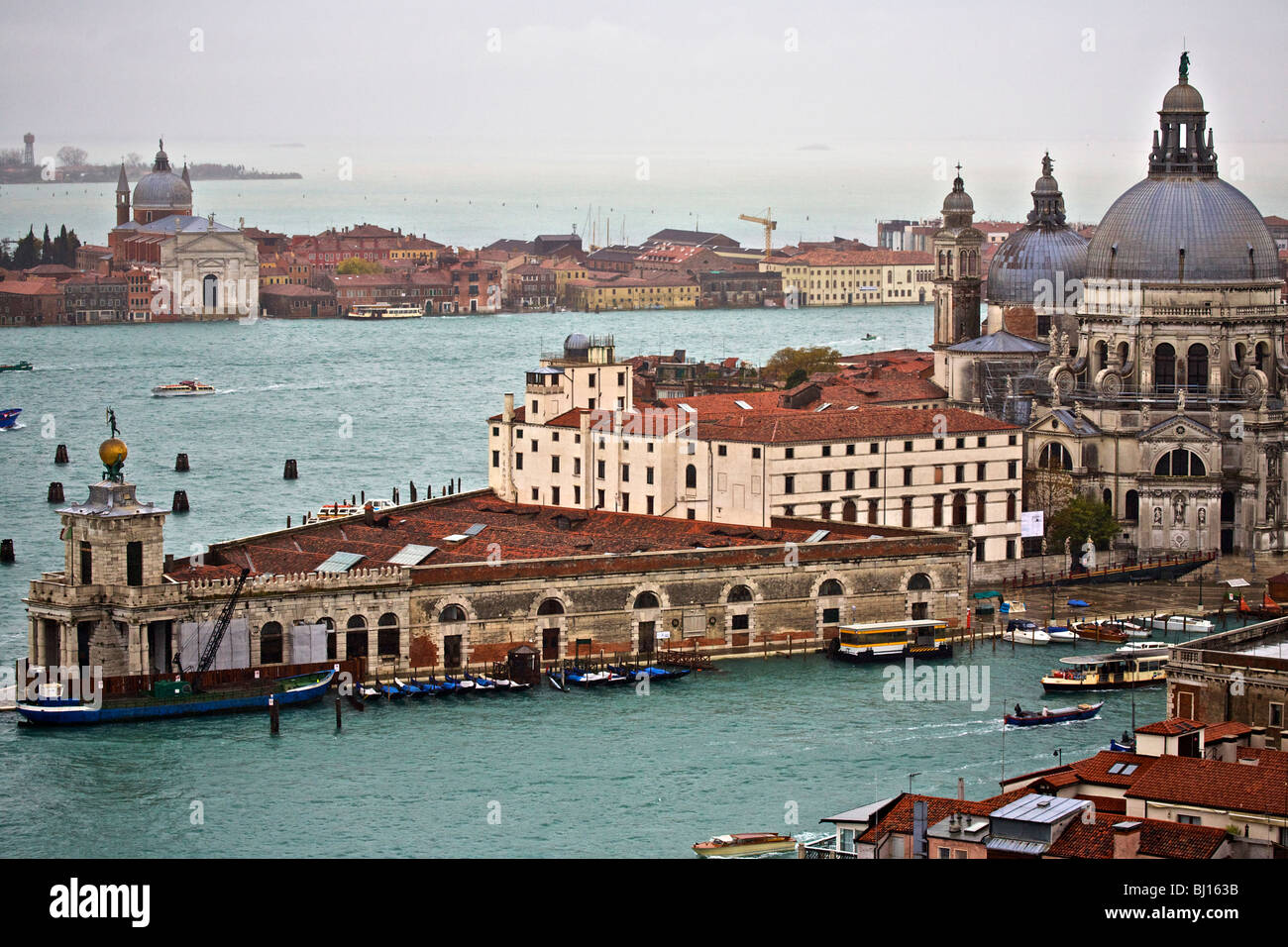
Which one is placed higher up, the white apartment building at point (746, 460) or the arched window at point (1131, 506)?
the white apartment building at point (746, 460)

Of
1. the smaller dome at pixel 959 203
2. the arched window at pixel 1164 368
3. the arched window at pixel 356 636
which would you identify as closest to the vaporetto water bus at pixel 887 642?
the arched window at pixel 356 636

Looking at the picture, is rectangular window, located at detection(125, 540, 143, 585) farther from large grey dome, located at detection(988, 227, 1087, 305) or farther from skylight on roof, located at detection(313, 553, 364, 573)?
large grey dome, located at detection(988, 227, 1087, 305)

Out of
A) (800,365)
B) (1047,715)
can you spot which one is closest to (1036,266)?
(800,365)

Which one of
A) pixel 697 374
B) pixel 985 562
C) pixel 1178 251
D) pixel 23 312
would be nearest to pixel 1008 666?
pixel 985 562

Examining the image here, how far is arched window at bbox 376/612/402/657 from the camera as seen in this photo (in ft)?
124

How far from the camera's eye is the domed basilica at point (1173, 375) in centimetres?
5269

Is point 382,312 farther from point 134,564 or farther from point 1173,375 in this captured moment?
point 134,564

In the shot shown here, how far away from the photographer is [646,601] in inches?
1572

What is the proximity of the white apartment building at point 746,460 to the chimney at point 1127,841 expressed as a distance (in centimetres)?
2675

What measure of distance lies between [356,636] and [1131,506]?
22.9 meters

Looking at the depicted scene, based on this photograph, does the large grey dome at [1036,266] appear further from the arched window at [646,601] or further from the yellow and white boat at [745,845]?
the yellow and white boat at [745,845]
